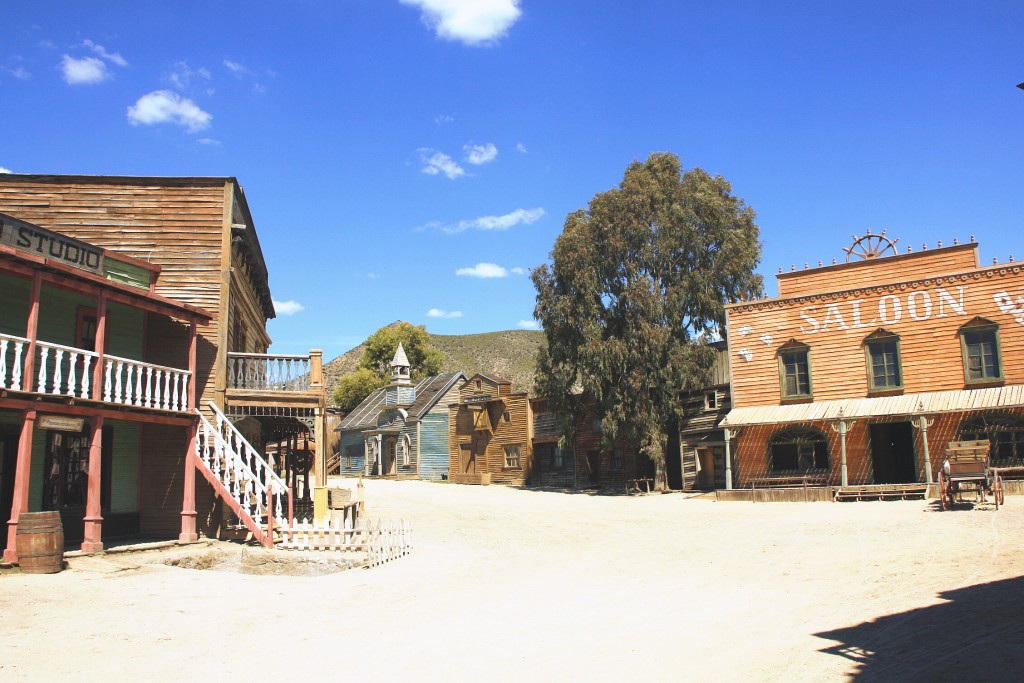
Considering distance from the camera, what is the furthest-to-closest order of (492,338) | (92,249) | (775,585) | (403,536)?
1. (492,338)
2. (403,536)
3. (92,249)
4. (775,585)

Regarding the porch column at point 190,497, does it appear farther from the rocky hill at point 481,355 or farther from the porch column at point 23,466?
the rocky hill at point 481,355

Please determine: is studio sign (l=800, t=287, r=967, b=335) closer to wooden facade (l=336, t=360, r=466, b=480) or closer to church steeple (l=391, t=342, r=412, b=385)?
wooden facade (l=336, t=360, r=466, b=480)

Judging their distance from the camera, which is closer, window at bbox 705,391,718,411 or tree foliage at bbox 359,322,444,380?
window at bbox 705,391,718,411

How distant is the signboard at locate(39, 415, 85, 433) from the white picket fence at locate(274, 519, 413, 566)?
425 cm

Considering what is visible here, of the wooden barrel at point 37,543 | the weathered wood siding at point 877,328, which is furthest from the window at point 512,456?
the wooden barrel at point 37,543

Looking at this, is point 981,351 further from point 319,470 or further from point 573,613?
point 573,613

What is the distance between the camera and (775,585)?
1284cm

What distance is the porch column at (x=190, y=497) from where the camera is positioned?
16.6 meters

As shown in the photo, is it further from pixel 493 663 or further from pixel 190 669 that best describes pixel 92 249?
pixel 493 663

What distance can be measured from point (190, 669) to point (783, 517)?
56.5 feet

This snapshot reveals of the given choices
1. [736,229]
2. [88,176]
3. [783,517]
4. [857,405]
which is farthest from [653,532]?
[736,229]

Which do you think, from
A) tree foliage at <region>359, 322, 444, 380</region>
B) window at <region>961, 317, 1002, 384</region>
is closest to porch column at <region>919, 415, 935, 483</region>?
window at <region>961, 317, 1002, 384</region>

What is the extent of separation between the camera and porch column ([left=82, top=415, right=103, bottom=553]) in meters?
14.8

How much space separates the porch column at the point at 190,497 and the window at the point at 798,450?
20.4 metres
